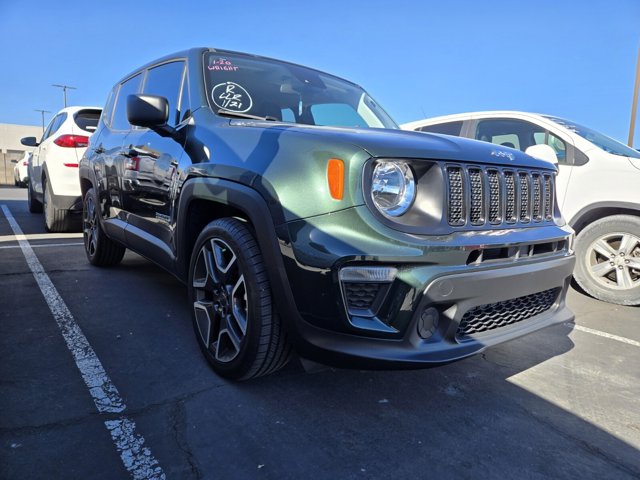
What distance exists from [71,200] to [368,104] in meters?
4.45

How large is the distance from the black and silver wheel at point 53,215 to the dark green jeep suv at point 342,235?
4073 millimetres

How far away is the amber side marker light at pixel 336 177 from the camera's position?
1798 mm

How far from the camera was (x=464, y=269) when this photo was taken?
5.99 ft

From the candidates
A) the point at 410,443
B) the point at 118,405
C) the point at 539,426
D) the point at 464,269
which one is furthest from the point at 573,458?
the point at 118,405

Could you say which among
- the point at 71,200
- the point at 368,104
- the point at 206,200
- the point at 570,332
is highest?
the point at 368,104

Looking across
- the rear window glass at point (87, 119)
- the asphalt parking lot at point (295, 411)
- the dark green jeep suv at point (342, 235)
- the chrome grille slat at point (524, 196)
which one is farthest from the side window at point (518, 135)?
the rear window glass at point (87, 119)

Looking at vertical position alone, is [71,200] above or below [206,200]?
below

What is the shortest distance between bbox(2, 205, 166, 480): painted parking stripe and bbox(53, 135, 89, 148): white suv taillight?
278 cm

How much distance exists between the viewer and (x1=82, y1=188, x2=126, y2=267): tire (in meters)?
4.44

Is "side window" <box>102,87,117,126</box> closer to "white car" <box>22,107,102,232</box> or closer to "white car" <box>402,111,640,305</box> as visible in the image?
"white car" <box>22,107,102,232</box>

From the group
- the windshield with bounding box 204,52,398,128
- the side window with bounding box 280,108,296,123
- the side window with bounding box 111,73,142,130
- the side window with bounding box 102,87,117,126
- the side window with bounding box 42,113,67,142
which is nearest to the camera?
the windshield with bounding box 204,52,398,128

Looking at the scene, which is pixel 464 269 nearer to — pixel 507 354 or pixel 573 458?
pixel 573 458

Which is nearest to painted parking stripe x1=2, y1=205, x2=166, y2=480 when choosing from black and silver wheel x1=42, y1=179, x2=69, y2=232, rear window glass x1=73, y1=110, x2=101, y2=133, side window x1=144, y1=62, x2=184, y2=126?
side window x1=144, y1=62, x2=184, y2=126

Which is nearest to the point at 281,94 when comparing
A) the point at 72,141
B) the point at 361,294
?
the point at 361,294
